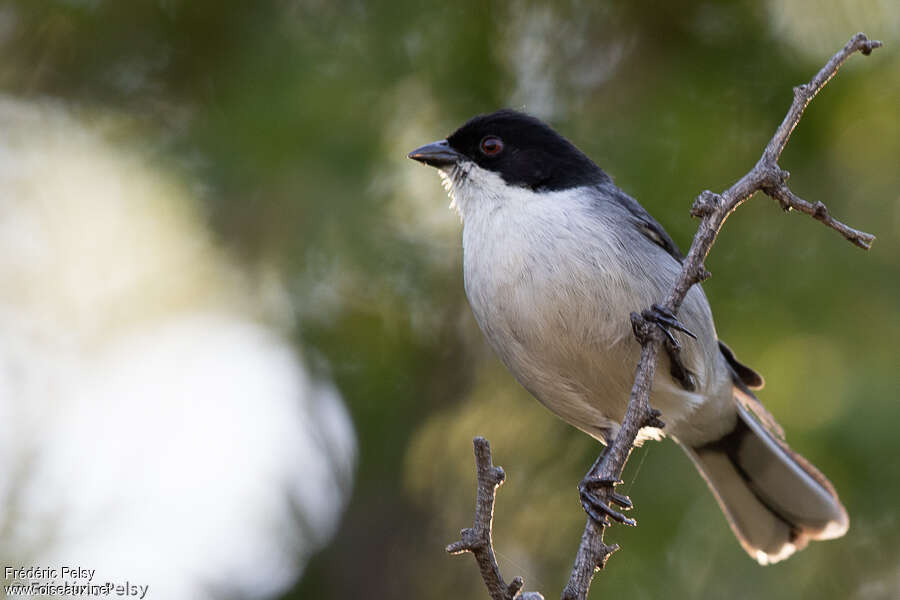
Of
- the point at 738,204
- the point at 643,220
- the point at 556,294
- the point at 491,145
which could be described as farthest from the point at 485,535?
the point at 491,145

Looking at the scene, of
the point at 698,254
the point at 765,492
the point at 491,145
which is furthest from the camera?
the point at 765,492

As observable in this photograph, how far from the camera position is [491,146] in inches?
146

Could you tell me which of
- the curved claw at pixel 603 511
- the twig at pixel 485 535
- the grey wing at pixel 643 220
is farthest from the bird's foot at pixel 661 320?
the twig at pixel 485 535

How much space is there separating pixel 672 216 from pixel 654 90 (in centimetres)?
52

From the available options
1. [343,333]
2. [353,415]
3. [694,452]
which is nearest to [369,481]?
[353,415]

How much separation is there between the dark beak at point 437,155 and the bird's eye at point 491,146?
96 mm

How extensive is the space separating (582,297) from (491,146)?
0.78 meters

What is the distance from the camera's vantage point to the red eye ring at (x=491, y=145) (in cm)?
368

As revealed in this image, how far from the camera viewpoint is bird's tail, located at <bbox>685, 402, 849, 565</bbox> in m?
3.68

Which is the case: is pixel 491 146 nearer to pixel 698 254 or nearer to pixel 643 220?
pixel 643 220


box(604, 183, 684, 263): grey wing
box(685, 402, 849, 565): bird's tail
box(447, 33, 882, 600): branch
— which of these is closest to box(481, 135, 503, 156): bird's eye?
box(604, 183, 684, 263): grey wing

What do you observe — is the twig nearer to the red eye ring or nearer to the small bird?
the small bird

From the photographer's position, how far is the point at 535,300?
10.8 feet

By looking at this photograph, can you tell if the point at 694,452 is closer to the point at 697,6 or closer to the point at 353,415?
the point at 353,415
